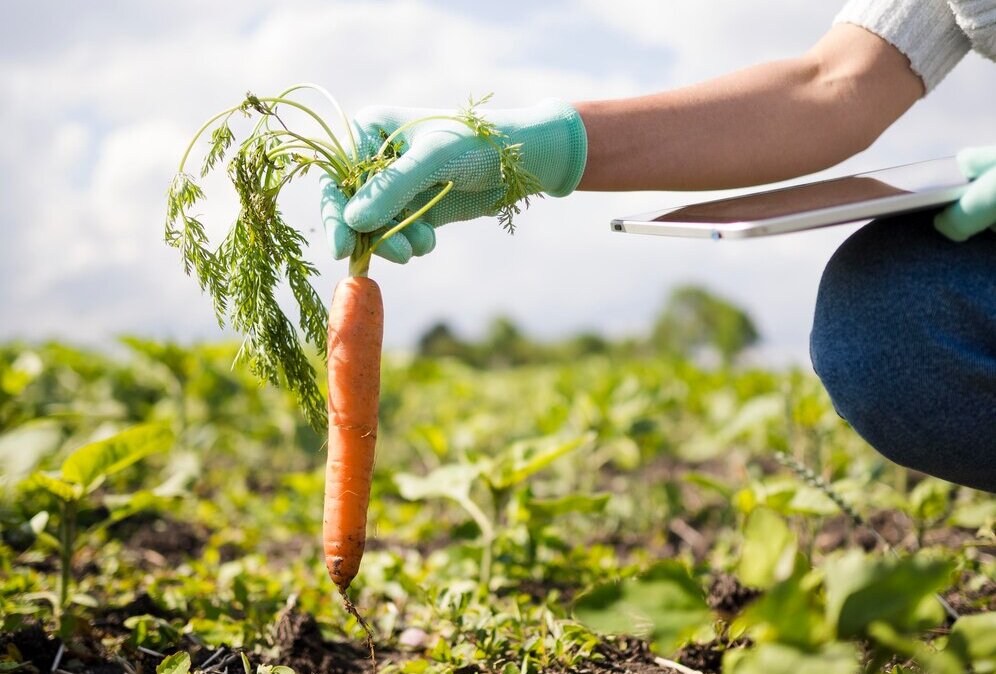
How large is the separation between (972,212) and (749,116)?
0.50 metres

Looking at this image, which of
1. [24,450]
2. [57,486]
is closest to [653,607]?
[57,486]

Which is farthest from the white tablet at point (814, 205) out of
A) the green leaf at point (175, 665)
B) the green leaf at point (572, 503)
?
the green leaf at point (175, 665)

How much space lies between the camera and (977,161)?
57.0 inches

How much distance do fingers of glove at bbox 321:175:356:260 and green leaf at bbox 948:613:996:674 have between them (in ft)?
3.93

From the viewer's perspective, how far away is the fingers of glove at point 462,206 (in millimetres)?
1823

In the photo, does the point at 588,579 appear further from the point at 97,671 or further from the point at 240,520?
the point at 240,520

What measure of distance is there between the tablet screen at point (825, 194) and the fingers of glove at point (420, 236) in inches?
18.2

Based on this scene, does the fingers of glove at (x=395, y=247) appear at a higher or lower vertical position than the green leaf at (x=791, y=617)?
higher

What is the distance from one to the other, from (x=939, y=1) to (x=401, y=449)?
315cm

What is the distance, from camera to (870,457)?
135 inches

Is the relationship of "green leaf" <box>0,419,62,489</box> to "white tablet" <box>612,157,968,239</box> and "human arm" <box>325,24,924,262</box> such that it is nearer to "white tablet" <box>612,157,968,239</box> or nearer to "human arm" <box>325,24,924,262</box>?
"human arm" <box>325,24,924,262</box>

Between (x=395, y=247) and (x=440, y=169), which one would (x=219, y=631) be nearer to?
(x=395, y=247)

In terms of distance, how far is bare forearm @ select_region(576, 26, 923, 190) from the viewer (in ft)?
5.71

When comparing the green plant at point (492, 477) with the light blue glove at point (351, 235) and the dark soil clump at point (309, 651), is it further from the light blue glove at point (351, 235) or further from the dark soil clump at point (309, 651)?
the light blue glove at point (351, 235)
